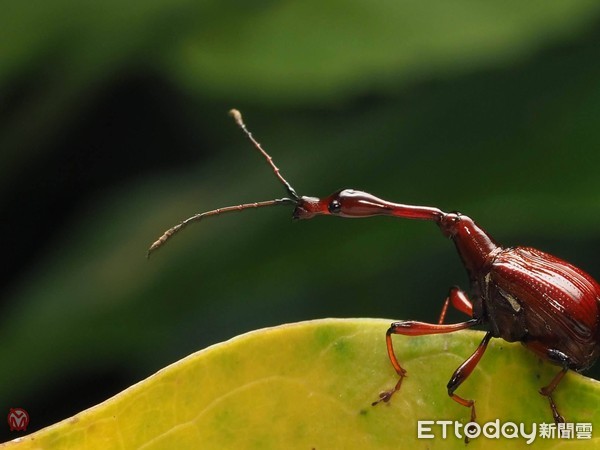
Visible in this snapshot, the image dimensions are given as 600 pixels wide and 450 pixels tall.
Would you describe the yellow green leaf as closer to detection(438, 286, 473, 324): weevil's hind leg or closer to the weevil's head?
the weevil's head

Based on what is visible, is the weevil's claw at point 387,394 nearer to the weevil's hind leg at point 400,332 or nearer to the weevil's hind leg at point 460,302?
the weevil's hind leg at point 400,332

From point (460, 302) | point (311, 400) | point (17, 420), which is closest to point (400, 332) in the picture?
point (311, 400)

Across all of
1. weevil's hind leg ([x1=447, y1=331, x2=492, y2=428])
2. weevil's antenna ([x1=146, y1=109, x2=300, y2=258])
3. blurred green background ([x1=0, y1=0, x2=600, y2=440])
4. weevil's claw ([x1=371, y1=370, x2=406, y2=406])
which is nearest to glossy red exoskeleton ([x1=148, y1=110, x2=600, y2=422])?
weevil's antenna ([x1=146, y1=109, x2=300, y2=258])

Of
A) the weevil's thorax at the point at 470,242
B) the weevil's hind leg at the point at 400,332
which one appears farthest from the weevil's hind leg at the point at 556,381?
the weevil's thorax at the point at 470,242

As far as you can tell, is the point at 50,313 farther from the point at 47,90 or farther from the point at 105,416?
the point at 105,416

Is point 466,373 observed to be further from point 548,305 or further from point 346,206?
point 346,206

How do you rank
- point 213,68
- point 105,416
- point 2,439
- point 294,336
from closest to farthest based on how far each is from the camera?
1. point 105,416
2. point 294,336
3. point 2,439
4. point 213,68

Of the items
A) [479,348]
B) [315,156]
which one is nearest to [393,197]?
[315,156]
